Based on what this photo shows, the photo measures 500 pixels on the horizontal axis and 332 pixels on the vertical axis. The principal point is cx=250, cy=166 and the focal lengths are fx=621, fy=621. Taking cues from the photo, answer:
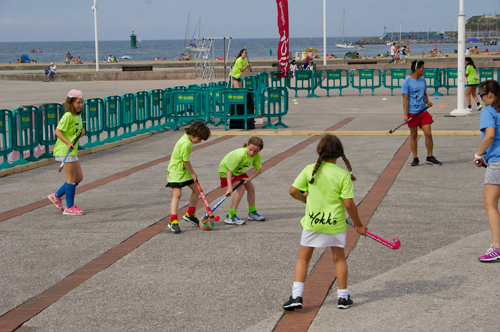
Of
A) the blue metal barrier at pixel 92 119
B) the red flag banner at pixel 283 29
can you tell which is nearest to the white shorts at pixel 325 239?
the blue metal barrier at pixel 92 119

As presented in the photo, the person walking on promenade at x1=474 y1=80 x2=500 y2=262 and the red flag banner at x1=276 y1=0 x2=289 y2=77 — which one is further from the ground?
the red flag banner at x1=276 y1=0 x2=289 y2=77

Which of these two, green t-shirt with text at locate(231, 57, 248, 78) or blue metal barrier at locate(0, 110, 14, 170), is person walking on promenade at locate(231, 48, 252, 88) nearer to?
green t-shirt with text at locate(231, 57, 248, 78)

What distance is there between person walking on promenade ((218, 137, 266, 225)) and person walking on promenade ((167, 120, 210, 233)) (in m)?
0.36

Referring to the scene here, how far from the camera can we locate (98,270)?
5879 mm

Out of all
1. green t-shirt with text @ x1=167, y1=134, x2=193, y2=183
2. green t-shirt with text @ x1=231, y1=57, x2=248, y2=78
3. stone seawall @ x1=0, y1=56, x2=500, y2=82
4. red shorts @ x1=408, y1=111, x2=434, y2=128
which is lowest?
green t-shirt with text @ x1=167, y1=134, x2=193, y2=183

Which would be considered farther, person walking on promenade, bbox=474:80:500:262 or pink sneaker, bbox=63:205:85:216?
pink sneaker, bbox=63:205:85:216

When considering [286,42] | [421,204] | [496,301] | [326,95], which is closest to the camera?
[496,301]

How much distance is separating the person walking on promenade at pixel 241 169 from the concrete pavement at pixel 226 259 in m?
0.14

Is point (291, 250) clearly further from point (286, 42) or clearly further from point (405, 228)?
point (286, 42)

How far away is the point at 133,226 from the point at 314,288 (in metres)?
2.91

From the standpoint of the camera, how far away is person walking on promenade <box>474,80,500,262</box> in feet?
19.2

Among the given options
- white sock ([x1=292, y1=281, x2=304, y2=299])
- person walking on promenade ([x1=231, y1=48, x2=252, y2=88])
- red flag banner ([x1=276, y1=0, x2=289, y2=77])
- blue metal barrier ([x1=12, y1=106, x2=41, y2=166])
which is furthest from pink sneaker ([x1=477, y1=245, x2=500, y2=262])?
red flag banner ([x1=276, y1=0, x2=289, y2=77])

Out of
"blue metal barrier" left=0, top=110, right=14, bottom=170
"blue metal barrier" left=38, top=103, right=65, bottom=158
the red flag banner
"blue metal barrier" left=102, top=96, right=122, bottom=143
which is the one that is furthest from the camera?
the red flag banner

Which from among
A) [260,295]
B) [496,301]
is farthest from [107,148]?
[496,301]
